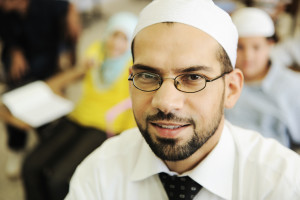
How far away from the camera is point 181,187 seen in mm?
948

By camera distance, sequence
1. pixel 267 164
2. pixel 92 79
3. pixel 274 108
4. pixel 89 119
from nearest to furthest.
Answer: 1. pixel 267 164
2. pixel 274 108
3. pixel 89 119
4. pixel 92 79

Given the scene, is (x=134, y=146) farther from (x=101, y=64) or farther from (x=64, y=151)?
(x=101, y=64)

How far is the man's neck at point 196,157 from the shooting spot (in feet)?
3.19

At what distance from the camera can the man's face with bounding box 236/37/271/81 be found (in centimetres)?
174

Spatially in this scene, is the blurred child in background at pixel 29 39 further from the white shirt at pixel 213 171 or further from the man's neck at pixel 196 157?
the man's neck at pixel 196 157

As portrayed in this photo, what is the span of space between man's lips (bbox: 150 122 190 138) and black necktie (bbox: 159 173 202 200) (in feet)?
0.66

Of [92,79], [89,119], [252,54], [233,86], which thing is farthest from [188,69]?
[92,79]

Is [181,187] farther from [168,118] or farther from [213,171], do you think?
[168,118]

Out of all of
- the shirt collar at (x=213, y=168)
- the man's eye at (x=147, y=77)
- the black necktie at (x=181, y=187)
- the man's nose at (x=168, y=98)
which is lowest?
the black necktie at (x=181, y=187)

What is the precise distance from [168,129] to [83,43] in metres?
4.18

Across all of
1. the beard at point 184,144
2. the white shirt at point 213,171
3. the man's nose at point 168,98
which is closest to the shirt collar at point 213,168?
the white shirt at point 213,171

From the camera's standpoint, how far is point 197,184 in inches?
37.2

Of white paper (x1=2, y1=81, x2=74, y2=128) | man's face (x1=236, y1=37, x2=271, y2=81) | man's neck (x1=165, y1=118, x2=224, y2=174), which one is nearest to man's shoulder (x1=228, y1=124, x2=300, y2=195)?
man's neck (x1=165, y1=118, x2=224, y2=174)

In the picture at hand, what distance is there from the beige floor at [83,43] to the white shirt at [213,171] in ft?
5.21
